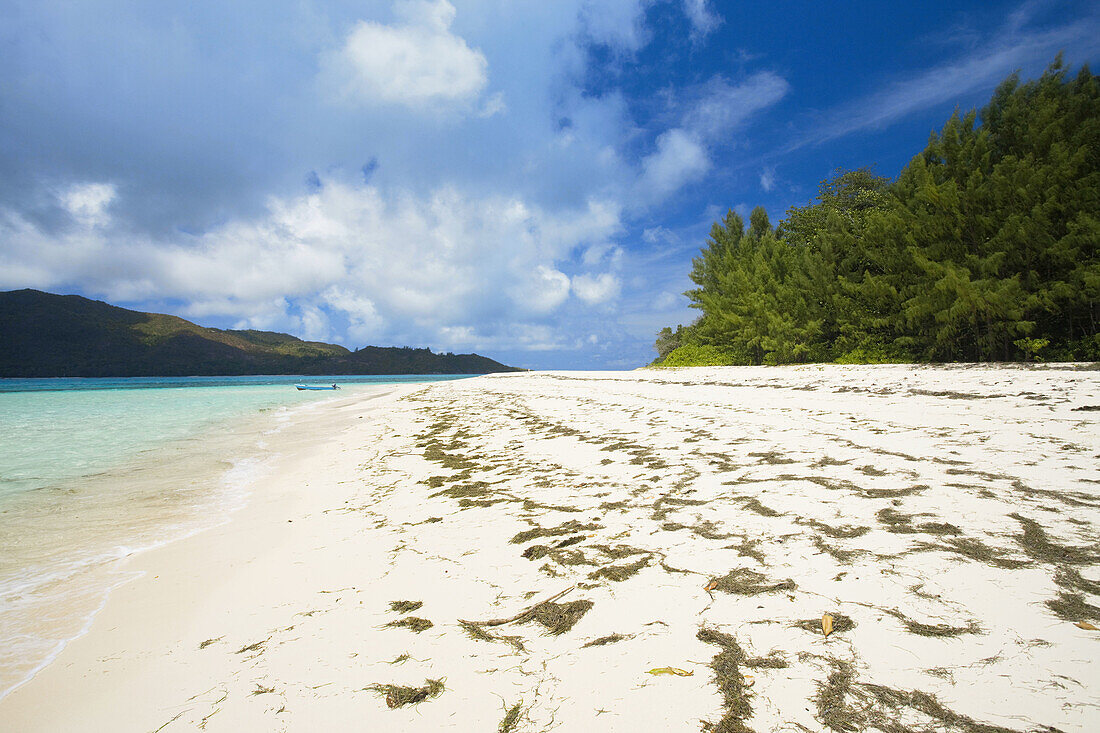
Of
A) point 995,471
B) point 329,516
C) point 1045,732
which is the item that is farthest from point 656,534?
point 329,516

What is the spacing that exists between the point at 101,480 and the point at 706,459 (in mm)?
8557

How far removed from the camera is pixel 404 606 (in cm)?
243

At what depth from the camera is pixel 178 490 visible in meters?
5.91

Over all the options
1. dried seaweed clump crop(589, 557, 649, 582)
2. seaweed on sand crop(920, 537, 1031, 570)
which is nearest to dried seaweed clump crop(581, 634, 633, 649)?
dried seaweed clump crop(589, 557, 649, 582)

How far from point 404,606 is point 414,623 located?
0.21m

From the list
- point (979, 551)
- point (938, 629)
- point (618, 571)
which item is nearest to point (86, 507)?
point (618, 571)

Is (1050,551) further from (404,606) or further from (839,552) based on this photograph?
(404,606)

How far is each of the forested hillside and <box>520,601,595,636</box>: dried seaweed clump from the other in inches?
559

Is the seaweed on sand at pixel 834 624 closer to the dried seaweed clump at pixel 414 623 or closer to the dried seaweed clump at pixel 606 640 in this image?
the dried seaweed clump at pixel 606 640

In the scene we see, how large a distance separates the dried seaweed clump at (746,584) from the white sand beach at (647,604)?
0.04ft

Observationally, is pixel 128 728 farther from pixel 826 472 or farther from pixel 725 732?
pixel 826 472

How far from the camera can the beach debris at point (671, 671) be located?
1653 millimetres

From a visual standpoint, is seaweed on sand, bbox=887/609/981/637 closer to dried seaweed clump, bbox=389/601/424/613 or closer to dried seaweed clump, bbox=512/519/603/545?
dried seaweed clump, bbox=512/519/603/545

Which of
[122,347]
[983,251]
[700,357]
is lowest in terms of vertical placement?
[700,357]
